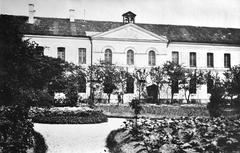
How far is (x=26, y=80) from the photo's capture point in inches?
448

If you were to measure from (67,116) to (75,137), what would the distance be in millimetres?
4882

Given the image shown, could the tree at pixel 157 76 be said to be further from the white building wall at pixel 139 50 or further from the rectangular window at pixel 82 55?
the rectangular window at pixel 82 55

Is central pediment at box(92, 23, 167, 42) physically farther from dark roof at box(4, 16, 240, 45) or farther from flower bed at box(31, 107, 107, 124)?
flower bed at box(31, 107, 107, 124)

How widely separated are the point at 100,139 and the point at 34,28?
2412 cm

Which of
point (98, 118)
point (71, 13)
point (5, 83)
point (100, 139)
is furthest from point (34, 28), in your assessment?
point (5, 83)

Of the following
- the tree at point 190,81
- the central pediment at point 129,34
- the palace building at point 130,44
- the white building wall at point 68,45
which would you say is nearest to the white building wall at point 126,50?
the palace building at point 130,44

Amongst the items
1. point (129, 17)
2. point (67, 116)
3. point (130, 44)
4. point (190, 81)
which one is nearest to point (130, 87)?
point (130, 44)

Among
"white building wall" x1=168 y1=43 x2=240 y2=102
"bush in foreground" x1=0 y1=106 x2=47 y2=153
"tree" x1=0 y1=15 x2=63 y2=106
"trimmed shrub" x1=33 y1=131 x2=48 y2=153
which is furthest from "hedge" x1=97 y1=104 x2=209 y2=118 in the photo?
"bush in foreground" x1=0 y1=106 x2=47 y2=153

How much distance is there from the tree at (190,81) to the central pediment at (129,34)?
536 cm

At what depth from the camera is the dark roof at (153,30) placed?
36375 millimetres

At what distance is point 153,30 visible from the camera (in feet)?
131

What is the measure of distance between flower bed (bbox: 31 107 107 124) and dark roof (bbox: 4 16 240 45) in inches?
670

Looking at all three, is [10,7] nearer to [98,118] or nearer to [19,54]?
[19,54]

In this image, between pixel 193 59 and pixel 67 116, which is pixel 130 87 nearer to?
pixel 193 59
